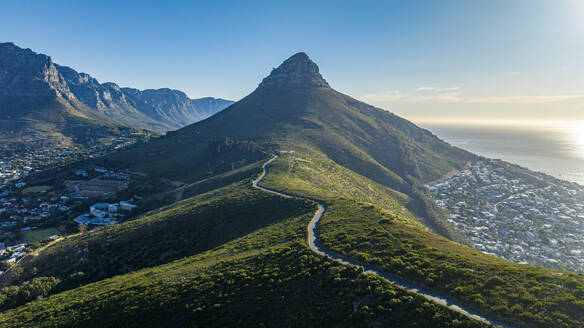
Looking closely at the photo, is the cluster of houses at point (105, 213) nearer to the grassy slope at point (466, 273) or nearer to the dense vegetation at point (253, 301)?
the dense vegetation at point (253, 301)

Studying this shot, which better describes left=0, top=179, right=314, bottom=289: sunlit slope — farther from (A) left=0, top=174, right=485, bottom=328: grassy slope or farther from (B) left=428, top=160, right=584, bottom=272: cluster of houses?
(B) left=428, top=160, right=584, bottom=272: cluster of houses

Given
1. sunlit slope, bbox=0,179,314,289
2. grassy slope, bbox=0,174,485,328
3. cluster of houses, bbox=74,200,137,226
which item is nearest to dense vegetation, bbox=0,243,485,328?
grassy slope, bbox=0,174,485,328

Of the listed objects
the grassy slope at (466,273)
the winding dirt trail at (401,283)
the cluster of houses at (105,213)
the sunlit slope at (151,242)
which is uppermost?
the grassy slope at (466,273)

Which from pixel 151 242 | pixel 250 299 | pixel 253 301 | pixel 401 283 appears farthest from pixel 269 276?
pixel 151 242

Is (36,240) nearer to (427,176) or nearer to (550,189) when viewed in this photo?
(427,176)

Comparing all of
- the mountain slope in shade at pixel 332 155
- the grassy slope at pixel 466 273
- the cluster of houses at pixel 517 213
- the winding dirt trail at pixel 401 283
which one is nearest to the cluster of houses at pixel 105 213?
the mountain slope in shade at pixel 332 155

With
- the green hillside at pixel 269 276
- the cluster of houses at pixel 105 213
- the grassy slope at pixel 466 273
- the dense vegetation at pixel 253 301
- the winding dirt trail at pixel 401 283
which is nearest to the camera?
the grassy slope at pixel 466 273
